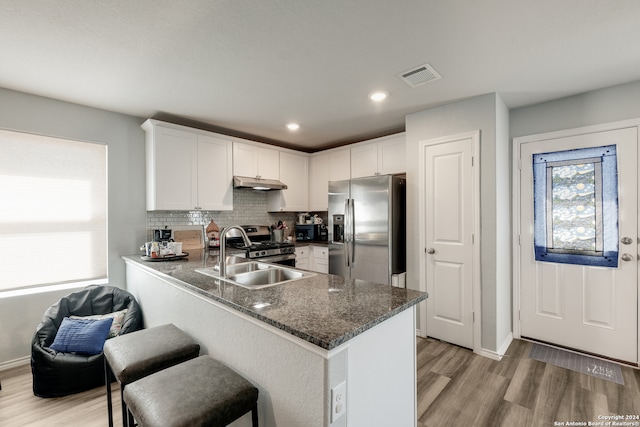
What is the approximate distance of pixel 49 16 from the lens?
159 centimetres

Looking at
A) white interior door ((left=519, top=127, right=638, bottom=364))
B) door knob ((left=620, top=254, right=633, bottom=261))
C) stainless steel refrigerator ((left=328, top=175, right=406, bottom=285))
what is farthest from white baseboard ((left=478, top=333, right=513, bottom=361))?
door knob ((left=620, top=254, right=633, bottom=261))

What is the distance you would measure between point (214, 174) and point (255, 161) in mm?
668

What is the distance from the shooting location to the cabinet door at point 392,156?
365cm

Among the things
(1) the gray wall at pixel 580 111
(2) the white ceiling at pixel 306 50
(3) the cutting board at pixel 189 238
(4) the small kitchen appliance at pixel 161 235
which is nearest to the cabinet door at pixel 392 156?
(2) the white ceiling at pixel 306 50

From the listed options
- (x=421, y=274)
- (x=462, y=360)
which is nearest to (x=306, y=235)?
(x=421, y=274)

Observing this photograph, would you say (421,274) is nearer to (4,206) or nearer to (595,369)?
(595,369)

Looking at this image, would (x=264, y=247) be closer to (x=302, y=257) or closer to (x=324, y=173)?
(x=302, y=257)

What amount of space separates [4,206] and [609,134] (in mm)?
5480

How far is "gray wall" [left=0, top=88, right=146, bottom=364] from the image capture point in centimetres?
255

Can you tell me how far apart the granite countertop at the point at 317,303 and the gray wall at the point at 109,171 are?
5.41 feet

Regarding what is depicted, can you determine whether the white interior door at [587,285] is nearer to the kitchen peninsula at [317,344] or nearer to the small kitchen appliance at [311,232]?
the kitchen peninsula at [317,344]

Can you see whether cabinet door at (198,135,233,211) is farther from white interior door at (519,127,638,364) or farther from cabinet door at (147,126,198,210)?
white interior door at (519,127,638,364)

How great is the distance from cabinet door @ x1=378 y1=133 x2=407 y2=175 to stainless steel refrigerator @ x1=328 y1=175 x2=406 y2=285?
1.06 ft

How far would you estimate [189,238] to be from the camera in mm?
3654
